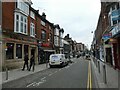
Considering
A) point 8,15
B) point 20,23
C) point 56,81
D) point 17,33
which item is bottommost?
point 56,81

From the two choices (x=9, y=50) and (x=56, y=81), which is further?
(x=9, y=50)

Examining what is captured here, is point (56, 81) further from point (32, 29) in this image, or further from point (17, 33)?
point (32, 29)

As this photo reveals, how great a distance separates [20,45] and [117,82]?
733 inches

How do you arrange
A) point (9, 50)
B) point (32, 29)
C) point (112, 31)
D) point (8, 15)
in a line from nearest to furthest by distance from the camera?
point (112, 31) < point (9, 50) < point (8, 15) < point (32, 29)

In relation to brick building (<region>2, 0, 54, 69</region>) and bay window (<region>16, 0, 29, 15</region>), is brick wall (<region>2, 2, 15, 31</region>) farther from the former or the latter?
bay window (<region>16, 0, 29, 15</region>)

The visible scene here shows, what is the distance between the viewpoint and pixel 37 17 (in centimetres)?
3453

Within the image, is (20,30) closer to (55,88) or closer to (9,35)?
(9,35)

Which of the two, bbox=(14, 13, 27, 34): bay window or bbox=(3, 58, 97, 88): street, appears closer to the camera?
bbox=(3, 58, 97, 88): street

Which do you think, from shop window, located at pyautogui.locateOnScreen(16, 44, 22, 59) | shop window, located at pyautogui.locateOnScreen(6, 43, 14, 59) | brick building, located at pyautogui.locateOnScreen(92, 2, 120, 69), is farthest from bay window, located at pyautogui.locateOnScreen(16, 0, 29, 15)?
brick building, located at pyautogui.locateOnScreen(92, 2, 120, 69)

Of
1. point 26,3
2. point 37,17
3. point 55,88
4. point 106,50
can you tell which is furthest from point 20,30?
point 55,88

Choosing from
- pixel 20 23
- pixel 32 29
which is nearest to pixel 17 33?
Result: pixel 20 23

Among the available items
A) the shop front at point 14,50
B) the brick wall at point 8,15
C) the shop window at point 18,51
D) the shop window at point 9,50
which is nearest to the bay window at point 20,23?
the brick wall at point 8,15

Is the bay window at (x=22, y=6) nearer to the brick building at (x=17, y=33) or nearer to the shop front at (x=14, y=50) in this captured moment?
the brick building at (x=17, y=33)

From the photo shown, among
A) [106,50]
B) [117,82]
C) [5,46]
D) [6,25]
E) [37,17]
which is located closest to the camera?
[117,82]
